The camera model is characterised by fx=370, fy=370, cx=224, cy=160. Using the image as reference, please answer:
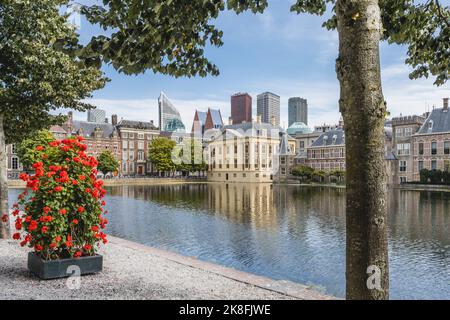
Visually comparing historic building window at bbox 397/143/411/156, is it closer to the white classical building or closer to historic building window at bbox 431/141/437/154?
historic building window at bbox 431/141/437/154

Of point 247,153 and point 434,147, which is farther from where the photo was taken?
point 247,153

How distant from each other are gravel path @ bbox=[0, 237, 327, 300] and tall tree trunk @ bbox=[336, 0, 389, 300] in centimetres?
287

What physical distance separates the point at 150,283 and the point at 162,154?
252ft

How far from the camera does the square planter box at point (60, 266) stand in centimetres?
701

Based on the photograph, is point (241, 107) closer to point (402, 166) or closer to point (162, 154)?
point (162, 154)

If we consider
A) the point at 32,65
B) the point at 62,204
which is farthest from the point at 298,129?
the point at 62,204

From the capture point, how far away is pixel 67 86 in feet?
37.9

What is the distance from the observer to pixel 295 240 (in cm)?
1602

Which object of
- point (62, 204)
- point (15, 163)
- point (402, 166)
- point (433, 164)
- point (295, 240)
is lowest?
point (295, 240)

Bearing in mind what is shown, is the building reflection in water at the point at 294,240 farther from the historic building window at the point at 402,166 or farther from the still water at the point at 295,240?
the historic building window at the point at 402,166

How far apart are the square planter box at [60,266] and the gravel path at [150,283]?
0.42 ft

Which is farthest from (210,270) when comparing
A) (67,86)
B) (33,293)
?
(67,86)

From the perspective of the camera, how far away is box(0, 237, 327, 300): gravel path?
632 cm

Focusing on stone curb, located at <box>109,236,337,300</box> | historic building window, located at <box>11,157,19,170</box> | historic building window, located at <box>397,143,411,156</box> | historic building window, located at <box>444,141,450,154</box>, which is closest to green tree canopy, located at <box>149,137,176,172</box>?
historic building window, located at <box>11,157,19,170</box>
